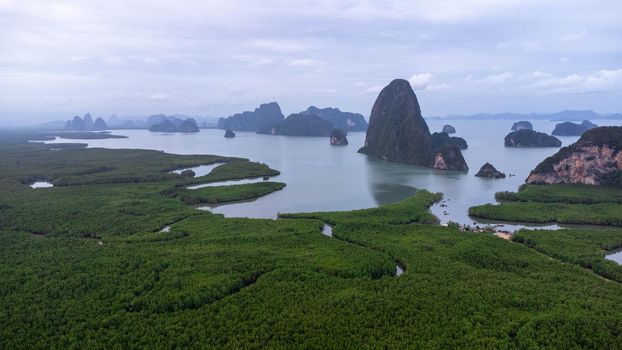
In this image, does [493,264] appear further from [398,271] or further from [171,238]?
[171,238]

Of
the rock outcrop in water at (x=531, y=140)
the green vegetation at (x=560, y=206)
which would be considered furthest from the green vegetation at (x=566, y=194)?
the rock outcrop in water at (x=531, y=140)

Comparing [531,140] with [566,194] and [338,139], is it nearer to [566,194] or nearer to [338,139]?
[338,139]

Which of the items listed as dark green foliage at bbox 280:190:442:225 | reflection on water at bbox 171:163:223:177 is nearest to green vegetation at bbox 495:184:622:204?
dark green foliage at bbox 280:190:442:225

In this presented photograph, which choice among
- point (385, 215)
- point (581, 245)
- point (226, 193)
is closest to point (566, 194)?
point (581, 245)

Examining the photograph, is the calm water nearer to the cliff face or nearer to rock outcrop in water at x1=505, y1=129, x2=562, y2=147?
the cliff face

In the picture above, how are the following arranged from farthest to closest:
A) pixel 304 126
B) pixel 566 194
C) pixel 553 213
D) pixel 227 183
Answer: pixel 304 126 < pixel 227 183 < pixel 566 194 < pixel 553 213

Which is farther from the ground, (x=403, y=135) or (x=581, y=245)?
(x=403, y=135)
